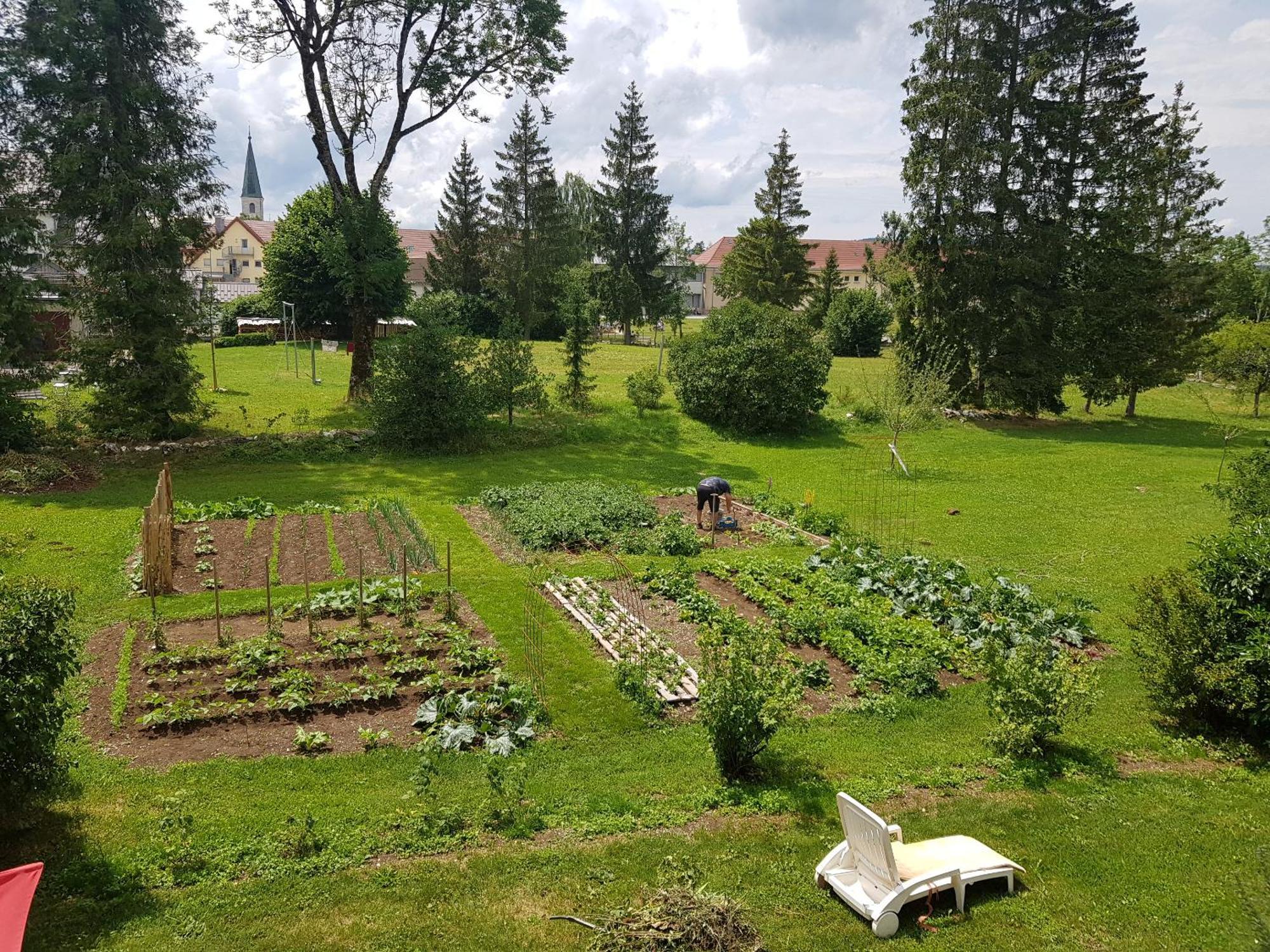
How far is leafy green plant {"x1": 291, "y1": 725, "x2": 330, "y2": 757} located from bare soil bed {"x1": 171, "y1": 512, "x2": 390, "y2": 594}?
12.5ft

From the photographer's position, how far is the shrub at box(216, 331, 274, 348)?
4291 centimetres

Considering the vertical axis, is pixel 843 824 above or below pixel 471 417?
below

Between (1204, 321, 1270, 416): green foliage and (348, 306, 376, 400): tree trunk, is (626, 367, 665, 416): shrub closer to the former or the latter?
(348, 306, 376, 400): tree trunk

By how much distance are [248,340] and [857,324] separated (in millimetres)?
36648

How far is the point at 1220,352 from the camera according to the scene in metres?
31.8

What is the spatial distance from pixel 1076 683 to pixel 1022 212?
2686 cm

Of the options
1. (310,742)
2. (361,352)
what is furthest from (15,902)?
(361,352)

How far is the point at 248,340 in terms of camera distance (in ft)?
143

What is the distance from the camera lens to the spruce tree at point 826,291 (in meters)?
55.9

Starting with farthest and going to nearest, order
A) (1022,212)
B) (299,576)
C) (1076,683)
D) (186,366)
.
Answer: (1022,212) < (186,366) < (299,576) < (1076,683)

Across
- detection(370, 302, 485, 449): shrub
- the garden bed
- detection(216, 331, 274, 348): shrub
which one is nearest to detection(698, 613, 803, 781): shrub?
the garden bed

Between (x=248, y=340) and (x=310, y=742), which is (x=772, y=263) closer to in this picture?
(x=248, y=340)

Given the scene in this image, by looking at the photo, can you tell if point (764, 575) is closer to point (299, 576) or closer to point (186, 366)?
point (299, 576)

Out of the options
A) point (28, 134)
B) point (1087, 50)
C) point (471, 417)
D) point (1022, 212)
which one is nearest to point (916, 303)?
point (1022, 212)
